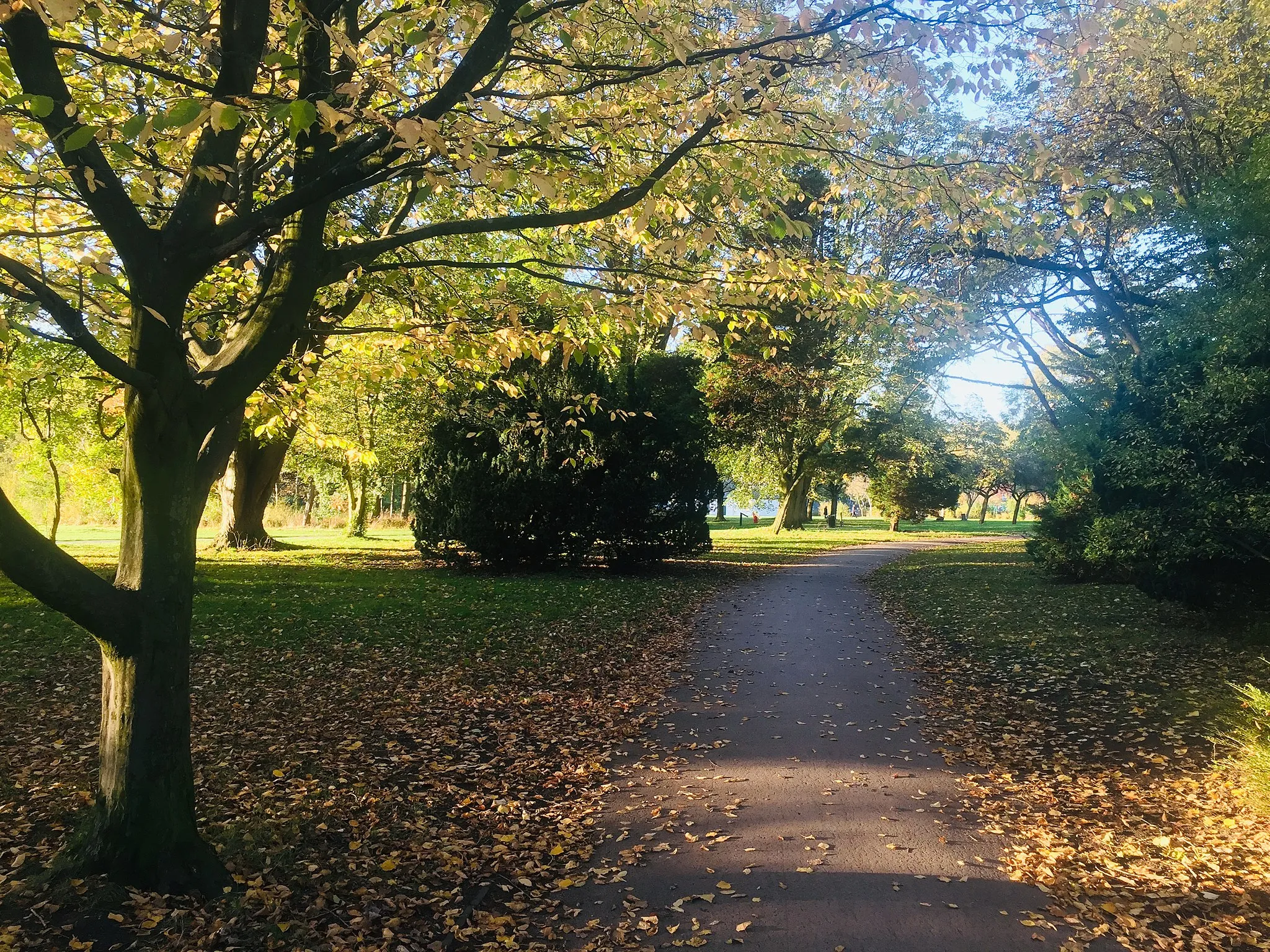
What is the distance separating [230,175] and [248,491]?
1992cm

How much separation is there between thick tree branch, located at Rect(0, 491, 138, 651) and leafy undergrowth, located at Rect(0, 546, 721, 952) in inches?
51.2

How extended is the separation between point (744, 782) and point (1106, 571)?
14040mm

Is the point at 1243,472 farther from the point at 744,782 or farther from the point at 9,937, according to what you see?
the point at 9,937

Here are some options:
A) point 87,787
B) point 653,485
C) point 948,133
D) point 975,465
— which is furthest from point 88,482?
point 975,465

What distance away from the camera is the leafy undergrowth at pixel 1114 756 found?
167 inches

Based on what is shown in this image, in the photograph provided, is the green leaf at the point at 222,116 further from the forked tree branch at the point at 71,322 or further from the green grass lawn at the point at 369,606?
the green grass lawn at the point at 369,606

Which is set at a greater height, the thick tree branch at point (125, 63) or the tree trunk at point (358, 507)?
the thick tree branch at point (125, 63)

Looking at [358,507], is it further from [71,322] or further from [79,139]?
[79,139]

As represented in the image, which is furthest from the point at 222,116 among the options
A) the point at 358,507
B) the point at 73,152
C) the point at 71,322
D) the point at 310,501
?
the point at 310,501

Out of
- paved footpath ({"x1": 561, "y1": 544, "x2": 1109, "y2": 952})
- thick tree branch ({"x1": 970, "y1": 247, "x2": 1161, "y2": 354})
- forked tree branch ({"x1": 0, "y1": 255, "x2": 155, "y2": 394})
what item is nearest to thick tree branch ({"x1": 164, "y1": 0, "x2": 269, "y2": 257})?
forked tree branch ({"x1": 0, "y1": 255, "x2": 155, "y2": 394})

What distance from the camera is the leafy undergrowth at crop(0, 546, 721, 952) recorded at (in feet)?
13.3

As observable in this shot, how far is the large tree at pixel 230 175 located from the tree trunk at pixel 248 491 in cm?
1808

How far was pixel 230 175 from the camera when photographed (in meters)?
5.69

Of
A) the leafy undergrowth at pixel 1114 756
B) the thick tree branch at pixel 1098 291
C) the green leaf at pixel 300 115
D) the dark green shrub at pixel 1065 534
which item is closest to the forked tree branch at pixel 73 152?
the green leaf at pixel 300 115
